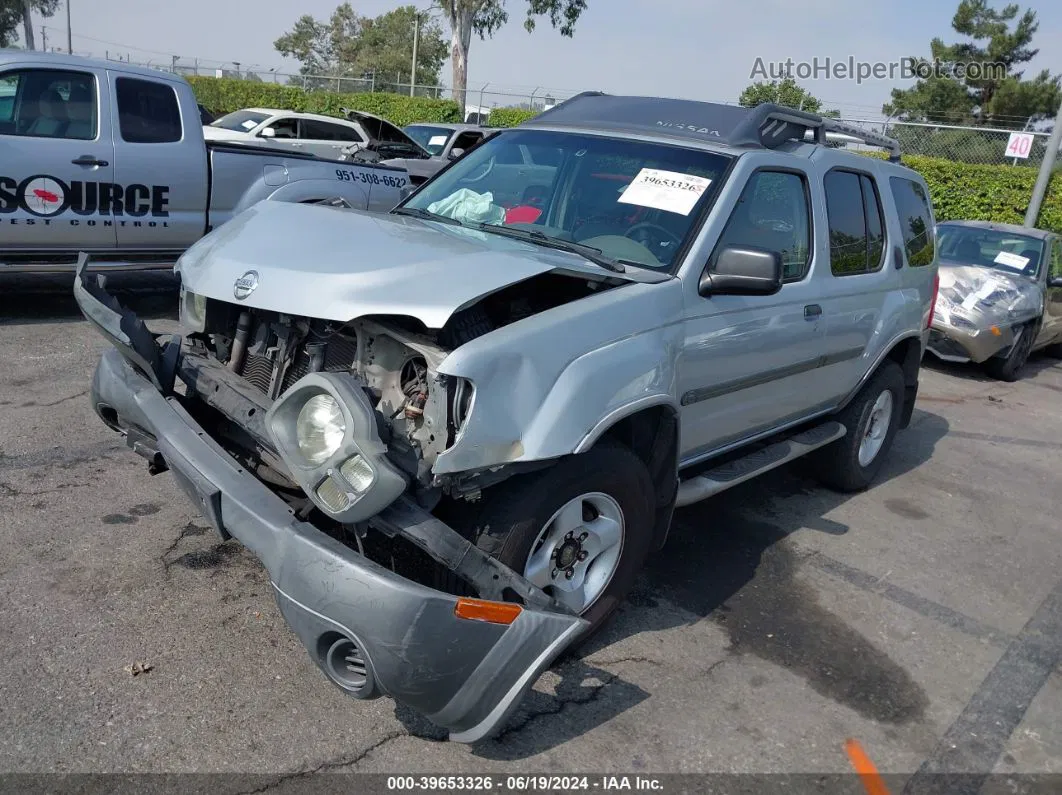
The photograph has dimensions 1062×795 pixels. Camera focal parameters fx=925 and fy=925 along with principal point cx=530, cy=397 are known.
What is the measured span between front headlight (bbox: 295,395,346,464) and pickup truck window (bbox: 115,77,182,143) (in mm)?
5661

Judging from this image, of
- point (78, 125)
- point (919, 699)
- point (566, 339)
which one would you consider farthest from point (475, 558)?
point (78, 125)

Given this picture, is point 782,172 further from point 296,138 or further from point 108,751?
point 296,138

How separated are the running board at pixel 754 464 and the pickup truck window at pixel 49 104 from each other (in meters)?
5.75

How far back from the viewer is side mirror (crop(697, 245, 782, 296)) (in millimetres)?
3631

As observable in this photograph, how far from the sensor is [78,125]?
23.7 feet

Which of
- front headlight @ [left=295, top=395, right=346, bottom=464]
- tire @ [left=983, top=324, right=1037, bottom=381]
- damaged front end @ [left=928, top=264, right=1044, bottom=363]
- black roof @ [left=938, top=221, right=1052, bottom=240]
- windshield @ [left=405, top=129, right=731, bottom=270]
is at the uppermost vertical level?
windshield @ [left=405, top=129, right=731, bottom=270]

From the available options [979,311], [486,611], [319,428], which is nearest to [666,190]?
[319,428]

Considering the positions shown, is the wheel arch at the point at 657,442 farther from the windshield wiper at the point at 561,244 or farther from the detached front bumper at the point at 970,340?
the detached front bumper at the point at 970,340

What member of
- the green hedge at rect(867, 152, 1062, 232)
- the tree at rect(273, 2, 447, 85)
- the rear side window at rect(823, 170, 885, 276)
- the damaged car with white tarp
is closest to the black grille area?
the rear side window at rect(823, 170, 885, 276)

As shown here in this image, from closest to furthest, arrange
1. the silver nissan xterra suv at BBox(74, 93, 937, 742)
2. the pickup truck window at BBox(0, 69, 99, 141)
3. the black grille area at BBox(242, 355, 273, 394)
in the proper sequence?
the silver nissan xterra suv at BBox(74, 93, 937, 742)
the black grille area at BBox(242, 355, 273, 394)
the pickup truck window at BBox(0, 69, 99, 141)

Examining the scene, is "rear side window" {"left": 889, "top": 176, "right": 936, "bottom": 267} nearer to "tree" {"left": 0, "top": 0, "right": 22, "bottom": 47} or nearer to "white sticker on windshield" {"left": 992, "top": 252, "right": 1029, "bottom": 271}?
"white sticker on windshield" {"left": 992, "top": 252, "right": 1029, "bottom": 271}

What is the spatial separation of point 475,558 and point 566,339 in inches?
31.2

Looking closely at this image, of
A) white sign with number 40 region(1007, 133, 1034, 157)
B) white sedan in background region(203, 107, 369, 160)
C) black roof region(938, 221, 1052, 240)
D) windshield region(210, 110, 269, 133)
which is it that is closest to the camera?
black roof region(938, 221, 1052, 240)

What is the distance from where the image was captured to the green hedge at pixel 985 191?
17281 mm
